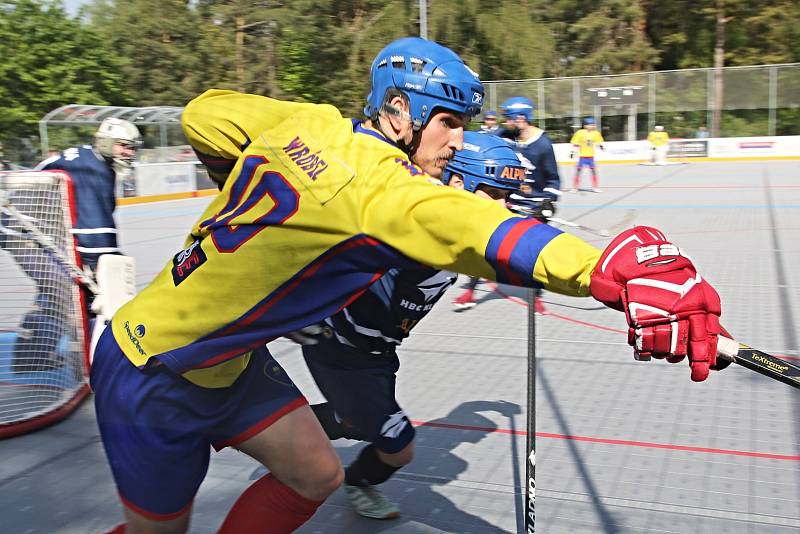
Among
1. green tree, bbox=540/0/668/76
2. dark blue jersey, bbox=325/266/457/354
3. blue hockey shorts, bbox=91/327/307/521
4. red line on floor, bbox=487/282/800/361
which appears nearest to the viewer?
blue hockey shorts, bbox=91/327/307/521

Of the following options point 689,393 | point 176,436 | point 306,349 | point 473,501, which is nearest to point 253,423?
point 176,436

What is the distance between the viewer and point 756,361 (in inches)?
66.4

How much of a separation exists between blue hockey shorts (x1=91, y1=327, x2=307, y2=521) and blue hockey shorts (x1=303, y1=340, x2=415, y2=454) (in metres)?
1.03

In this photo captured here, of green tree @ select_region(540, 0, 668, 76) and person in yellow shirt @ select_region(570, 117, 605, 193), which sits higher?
green tree @ select_region(540, 0, 668, 76)

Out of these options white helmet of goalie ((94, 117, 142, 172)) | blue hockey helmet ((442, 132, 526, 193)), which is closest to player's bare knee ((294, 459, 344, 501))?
blue hockey helmet ((442, 132, 526, 193))

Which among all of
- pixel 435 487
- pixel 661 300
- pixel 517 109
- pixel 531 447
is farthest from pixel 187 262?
pixel 517 109

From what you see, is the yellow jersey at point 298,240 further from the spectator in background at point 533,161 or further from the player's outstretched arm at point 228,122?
the spectator in background at point 533,161

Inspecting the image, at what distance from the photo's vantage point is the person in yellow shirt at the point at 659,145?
28641 mm

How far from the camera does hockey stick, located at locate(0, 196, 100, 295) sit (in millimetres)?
4809

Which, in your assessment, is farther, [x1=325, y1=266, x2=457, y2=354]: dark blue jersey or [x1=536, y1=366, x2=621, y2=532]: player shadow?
[x1=536, y1=366, x2=621, y2=532]: player shadow

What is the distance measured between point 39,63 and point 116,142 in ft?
131

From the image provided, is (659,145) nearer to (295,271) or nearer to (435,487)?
(435,487)

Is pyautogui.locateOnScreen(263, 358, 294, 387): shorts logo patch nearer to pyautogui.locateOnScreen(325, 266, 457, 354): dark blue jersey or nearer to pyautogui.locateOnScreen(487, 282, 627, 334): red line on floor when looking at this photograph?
pyautogui.locateOnScreen(325, 266, 457, 354): dark blue jersey

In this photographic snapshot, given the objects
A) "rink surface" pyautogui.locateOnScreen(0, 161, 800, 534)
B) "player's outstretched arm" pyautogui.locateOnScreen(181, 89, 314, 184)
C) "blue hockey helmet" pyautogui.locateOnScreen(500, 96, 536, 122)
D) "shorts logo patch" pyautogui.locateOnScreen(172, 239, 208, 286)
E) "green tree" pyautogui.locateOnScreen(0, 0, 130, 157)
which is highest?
"green tree" pyautogui.locateOnScreen(0, 0, 130, 157)
